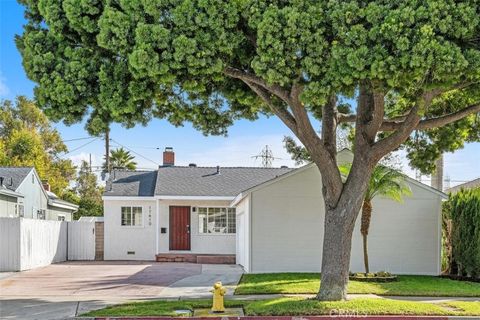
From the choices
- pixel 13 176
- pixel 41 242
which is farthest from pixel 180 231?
pixel 13 176

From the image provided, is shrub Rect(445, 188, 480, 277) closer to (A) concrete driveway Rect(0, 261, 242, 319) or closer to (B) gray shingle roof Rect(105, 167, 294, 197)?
(A) concrete driveway Rect(0, 261, 242, 319)

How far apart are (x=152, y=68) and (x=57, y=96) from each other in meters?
2.23

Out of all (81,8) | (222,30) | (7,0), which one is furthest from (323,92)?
(7,0)

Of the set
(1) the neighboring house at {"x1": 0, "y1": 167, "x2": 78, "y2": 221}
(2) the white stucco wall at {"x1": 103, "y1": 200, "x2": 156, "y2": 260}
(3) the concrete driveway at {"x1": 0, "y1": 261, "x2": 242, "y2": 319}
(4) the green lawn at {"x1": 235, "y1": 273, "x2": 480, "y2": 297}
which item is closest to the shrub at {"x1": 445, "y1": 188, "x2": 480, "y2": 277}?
(4) the green lawn at {"x1": 235, "y1": 273, "x2": 480, "y2": 297}

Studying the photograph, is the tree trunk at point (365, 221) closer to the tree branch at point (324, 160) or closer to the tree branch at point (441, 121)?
the tree branch at point (441, 121)

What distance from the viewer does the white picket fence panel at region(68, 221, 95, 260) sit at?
26281 mm

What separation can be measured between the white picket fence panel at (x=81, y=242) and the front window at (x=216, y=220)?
501cm

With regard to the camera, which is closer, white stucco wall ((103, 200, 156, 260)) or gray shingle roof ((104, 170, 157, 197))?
white stucco wall ((103, 200, 156, 260))

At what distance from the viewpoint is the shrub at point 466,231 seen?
57.2 feet

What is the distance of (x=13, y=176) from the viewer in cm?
2673

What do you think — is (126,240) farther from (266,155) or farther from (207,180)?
(266,155)

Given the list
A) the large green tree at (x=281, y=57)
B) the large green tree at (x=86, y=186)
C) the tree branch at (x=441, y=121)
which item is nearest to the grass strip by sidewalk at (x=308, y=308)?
the large green tree at (x=281, y=57)

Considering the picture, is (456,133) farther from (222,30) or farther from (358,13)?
(222,30)

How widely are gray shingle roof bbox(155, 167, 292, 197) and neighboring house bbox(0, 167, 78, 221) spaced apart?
6160 mm
